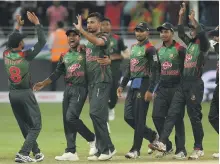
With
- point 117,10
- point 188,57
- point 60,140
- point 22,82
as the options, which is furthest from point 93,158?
point 117,10

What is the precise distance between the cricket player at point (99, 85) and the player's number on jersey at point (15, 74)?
122cm

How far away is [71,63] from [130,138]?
4.06 metres

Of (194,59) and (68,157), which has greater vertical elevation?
(194,59)

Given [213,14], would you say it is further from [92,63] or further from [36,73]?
[92,63]

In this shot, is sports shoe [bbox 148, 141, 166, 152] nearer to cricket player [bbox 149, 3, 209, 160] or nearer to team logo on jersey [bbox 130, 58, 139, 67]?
cricket player [bbox 149, 3, 209, 160]

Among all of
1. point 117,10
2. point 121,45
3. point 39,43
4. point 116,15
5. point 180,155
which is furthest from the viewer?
point 116,15

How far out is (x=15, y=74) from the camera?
14.4 m

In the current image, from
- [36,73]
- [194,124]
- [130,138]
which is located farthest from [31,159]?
[36,73]

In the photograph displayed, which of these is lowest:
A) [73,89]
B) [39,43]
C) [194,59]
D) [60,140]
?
[60,140]

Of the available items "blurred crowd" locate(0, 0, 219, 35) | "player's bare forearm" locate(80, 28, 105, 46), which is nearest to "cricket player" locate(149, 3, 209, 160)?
"player's bare forearm" locate(80, 28, 105, 46)

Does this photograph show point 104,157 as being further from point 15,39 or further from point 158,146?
point 15,39

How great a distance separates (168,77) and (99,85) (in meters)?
1.32

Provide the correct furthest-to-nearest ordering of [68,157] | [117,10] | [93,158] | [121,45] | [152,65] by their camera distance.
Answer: [117,10] → [121,45] → [152,65] → [68,157] → [93,158]

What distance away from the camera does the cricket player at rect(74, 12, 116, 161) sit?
1449cm
